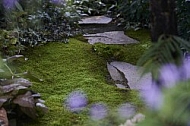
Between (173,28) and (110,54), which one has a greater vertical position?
(173,28)

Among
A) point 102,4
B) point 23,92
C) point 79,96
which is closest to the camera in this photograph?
point 23,92

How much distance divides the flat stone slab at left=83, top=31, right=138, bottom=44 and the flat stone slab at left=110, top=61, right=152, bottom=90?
53 cm

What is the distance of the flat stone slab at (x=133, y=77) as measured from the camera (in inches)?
98.4

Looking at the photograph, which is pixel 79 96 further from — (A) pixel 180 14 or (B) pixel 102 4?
(B) pixel 102 4

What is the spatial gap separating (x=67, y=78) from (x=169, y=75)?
1.99m

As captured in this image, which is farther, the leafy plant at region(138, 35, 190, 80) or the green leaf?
the green leaf

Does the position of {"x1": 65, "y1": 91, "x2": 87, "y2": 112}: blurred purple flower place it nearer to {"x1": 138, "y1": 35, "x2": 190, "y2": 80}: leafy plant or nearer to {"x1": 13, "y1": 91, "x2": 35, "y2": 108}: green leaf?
{"x1": 13, "y1": 91, "x2": 35, "y2": 108}: green leaf

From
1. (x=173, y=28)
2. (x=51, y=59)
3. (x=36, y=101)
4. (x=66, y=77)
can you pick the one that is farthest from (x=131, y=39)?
(x=173, y=28)

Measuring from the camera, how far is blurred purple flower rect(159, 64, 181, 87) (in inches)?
27.8

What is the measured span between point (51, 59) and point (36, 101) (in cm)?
104

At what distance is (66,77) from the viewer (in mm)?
2717

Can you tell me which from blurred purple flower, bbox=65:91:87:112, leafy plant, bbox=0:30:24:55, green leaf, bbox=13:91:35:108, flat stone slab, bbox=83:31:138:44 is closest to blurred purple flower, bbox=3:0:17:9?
leafy plant, bbox=0:30:24:55

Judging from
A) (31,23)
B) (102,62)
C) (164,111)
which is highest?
(164,111)

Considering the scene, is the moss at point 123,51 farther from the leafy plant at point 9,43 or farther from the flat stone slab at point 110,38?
the leafy plant at point 9,43
